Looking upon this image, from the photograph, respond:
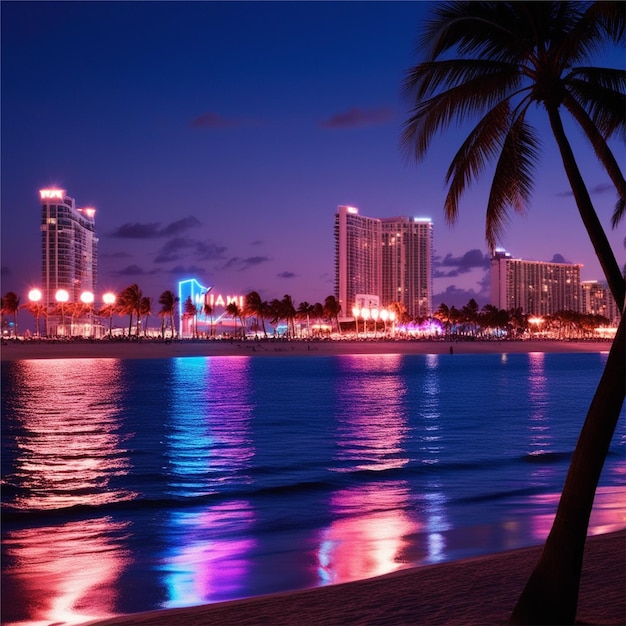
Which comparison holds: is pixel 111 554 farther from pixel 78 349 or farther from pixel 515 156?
pixel 78 349

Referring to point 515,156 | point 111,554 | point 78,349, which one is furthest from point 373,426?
point 78,349

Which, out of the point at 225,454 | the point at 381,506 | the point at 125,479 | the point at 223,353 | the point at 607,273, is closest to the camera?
the point at 607,273

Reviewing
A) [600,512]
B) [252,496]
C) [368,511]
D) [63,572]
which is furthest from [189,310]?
[63,572]

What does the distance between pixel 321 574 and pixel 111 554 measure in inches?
130

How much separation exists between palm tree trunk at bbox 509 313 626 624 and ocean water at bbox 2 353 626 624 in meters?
3.79

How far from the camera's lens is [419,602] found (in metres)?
6.43

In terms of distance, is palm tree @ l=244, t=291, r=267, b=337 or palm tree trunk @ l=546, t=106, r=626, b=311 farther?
palm tree @ l=244, t=291, r=267, b=337

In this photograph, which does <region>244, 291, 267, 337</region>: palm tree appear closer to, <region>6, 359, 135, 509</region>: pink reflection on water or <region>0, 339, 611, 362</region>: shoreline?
<region>0, 339, 611, 362</region>: shoreline

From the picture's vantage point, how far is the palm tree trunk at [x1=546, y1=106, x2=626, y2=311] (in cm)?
555

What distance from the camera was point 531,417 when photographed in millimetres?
31750

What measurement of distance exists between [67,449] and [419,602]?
16867mm

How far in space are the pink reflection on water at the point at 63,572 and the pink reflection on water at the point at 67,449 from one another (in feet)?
7.13

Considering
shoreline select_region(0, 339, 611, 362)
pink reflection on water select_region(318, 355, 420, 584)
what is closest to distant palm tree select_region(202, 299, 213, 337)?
shoreline select_region(0, 339, 611, 362)

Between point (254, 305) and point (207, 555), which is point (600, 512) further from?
point (254, 305)
